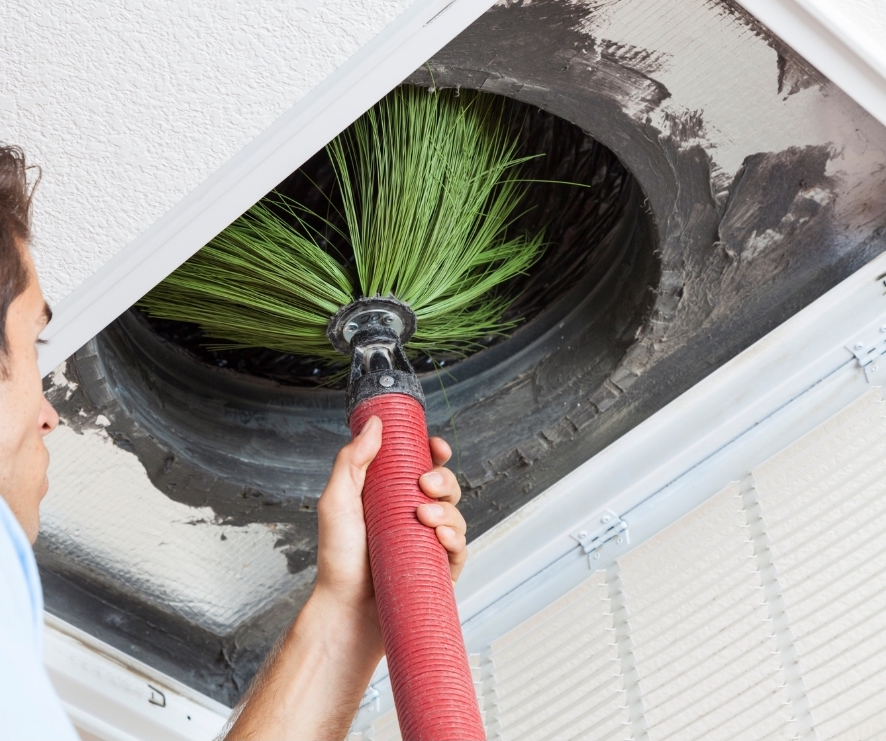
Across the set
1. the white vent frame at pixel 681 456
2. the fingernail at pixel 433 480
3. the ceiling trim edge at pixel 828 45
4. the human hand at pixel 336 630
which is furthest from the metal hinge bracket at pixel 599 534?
the ceiling trim edge at pixel 828 45

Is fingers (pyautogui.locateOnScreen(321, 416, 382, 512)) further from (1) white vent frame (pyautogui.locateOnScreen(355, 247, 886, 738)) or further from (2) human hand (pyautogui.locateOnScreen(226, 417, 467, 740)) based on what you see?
(1) white vent frame (pyautogui.locateOnScreen(355, 247, 886, 738))

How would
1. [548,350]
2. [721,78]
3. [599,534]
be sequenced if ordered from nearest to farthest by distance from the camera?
[721,78] < [599,534] < [548,350]

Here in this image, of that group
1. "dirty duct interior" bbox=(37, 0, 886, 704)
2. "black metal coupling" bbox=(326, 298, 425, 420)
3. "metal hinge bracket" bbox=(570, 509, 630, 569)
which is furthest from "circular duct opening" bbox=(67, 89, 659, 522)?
"black metal coupling" bbox=(326, 298, 425, 420)

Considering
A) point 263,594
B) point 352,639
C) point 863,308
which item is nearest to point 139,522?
point 263,594

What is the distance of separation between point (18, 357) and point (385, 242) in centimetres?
51

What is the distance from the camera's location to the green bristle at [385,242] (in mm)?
1201

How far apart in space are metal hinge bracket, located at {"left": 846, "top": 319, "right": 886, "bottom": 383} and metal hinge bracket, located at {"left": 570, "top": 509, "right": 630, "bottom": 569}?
1.15 feet

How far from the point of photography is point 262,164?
92cm

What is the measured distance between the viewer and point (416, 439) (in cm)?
104

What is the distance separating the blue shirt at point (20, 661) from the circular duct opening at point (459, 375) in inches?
24.7

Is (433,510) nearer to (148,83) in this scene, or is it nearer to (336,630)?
(336,630)

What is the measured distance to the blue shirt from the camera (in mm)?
516

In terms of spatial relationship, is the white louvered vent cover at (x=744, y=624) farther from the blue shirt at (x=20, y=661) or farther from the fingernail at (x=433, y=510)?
the blue shirt at (x=20, y=661)

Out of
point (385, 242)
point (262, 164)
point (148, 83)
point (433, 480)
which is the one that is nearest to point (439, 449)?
point (433, 480)
